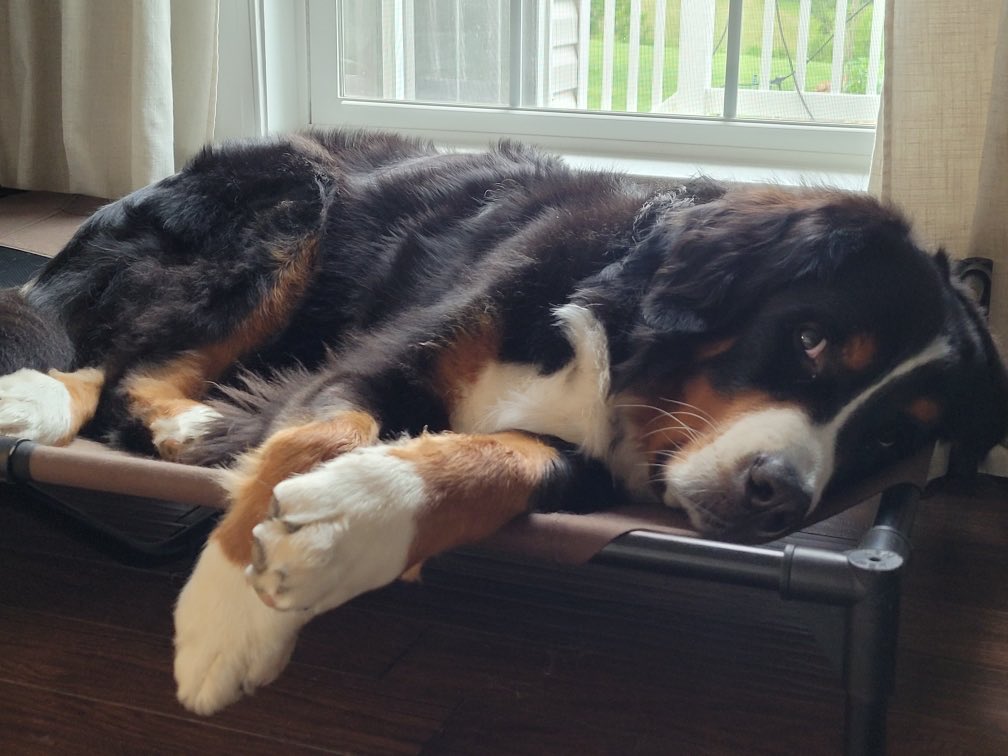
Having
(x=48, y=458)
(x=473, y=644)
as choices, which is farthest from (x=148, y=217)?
(x=473, y=644)

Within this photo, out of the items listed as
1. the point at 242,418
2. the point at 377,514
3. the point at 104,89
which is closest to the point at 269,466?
the point at 377,514

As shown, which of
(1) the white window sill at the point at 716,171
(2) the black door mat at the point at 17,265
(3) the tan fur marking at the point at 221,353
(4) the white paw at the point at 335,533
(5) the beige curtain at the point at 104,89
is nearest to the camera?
(4) the white paw at the point at 335,533

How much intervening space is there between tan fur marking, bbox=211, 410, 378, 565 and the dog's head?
1.43ft

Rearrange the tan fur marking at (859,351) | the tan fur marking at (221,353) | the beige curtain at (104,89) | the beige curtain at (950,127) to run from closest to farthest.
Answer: the tan fur marking at (859,351) → the tan fur marking at (221,353) → the beige curtain at (950,127) → the beige curtain at (104,89)

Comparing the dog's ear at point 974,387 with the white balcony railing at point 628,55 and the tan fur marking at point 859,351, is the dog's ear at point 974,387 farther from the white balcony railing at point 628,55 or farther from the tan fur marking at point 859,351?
the white balcony railing at point 628,55

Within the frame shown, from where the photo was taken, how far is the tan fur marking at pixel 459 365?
1.64m

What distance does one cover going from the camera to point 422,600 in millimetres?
1907

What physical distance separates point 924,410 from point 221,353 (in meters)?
1.15

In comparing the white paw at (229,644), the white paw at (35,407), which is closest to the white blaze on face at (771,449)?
the white paw at (229,644)

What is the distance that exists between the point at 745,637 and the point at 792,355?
559 millimetres

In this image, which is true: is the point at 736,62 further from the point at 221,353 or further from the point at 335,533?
the point at 335,533

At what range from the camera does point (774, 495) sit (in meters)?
1.39

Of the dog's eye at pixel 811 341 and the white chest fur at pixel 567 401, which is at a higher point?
the dog's eye at pixel 811 341

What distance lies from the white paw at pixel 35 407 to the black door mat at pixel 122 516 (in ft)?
0.29
